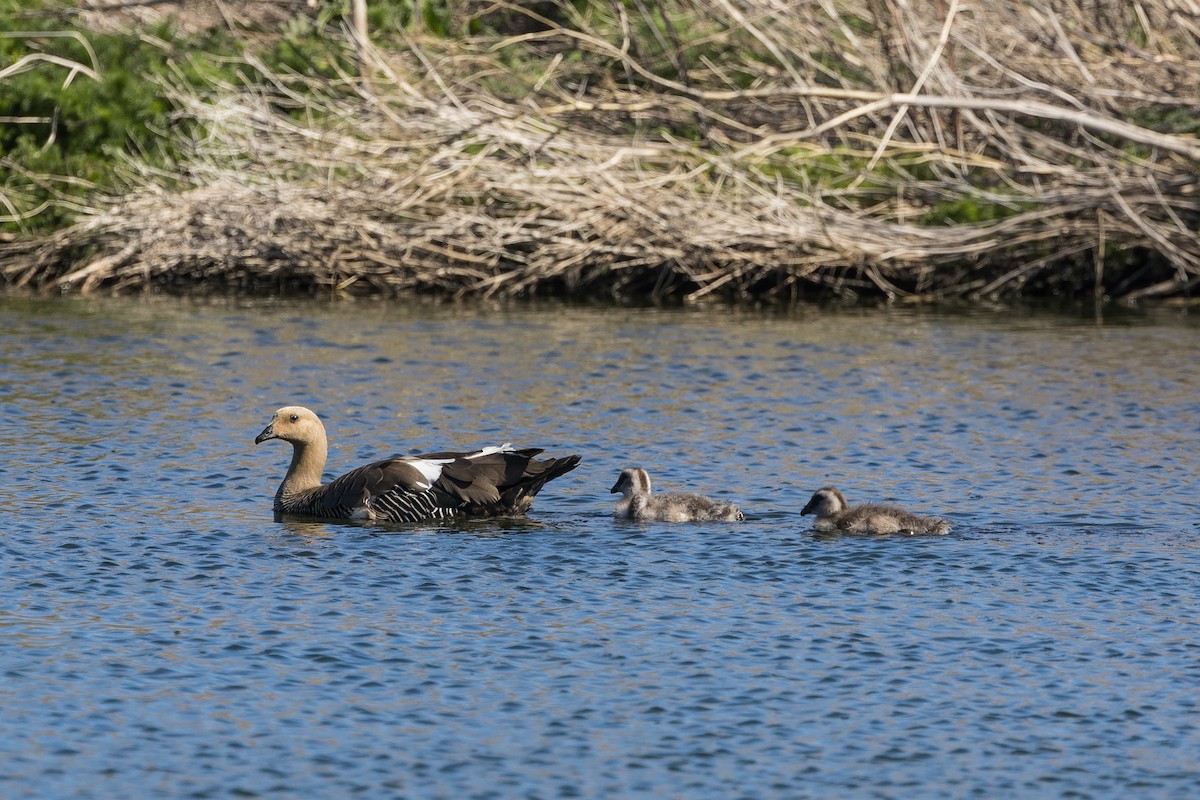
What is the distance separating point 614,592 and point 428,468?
2414 mm

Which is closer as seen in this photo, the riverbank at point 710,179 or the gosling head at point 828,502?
the gosling head at point 828,502

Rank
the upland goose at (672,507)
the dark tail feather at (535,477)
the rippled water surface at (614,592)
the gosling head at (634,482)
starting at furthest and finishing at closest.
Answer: the dark tail feather at (535,477), the gosling head at (634,482), the upland goose at (672,507), the rippled water surface at (614,592)

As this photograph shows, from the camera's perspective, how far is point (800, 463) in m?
14.8

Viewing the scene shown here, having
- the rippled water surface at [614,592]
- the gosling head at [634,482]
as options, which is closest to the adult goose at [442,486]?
the rippled water surface at [614,592]

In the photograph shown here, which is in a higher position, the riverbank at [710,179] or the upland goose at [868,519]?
the riverbank at [710,179]

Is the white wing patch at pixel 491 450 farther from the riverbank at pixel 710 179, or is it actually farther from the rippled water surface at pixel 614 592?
the riverbank at pixel 710 179

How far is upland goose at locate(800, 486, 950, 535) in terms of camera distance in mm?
12156

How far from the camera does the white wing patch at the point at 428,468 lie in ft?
42.1

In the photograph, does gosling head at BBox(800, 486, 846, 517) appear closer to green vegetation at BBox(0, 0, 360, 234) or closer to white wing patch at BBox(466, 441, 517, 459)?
white wing patch at BBox(466, 441, 517, 459)

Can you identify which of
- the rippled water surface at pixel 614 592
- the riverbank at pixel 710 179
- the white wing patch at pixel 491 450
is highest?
the riverbank at pixel 710 179

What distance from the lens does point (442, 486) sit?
1281 cm

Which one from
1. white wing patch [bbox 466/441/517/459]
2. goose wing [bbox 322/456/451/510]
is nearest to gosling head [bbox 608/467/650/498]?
white wing patch [bbox 466/441/517/459]

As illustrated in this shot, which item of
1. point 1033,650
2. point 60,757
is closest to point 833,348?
point 1033,650

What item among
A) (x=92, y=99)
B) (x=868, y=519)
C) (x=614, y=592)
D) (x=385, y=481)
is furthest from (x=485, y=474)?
(x=92, y=99)
